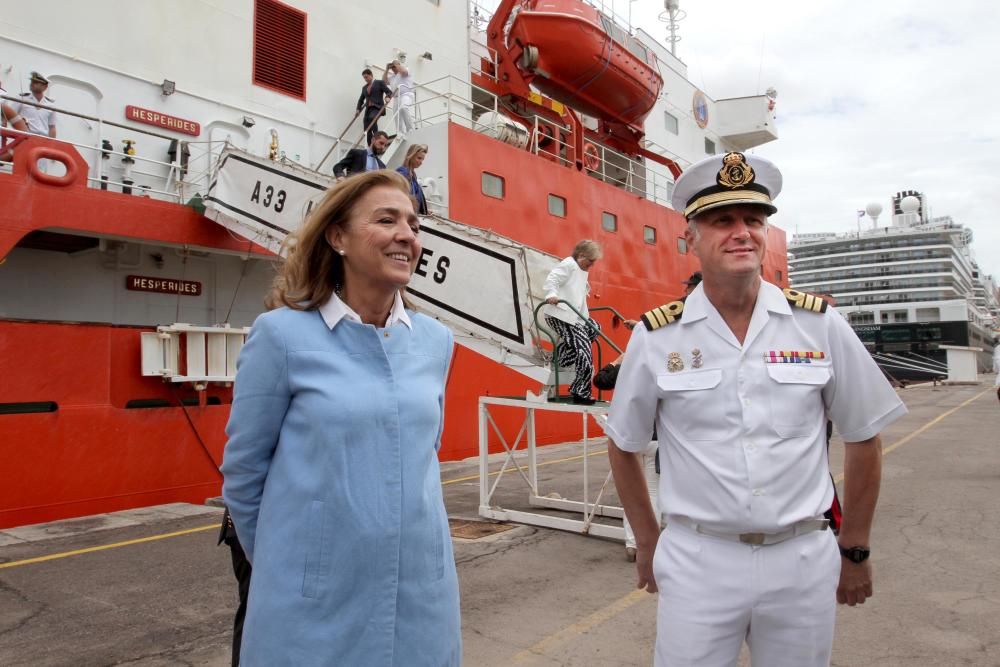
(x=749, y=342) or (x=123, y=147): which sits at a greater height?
(x=123, y=147)

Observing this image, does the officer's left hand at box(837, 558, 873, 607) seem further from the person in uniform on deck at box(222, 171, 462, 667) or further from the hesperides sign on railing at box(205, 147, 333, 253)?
the hesperides sign on railing at box(205, 147, 333, 253)

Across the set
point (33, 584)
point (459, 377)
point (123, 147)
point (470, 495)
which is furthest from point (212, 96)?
point (33, 584)

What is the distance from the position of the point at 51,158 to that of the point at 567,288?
17.4 feet

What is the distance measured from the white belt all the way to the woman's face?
3.29ft

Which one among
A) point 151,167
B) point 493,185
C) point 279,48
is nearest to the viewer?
point 151,167

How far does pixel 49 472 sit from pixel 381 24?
349 inches

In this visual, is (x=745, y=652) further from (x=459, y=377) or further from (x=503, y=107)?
(x=503, y=107)

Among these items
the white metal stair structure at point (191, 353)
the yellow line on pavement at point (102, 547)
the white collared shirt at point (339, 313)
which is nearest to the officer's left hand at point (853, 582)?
the white collared shirt at point (339, 313)

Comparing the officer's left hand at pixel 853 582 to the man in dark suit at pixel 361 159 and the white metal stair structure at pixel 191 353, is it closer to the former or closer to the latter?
the white metal stair structure at pixel 191 353

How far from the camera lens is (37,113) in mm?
7500

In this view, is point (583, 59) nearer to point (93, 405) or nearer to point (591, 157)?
point (591, 157)

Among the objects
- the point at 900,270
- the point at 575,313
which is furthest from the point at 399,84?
the point at 900,270

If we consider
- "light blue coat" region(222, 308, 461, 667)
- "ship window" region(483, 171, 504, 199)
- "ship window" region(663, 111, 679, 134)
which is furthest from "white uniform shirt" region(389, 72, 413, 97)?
"ship window" region(663, 111, 679, 134)

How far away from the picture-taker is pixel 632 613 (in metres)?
3.96
